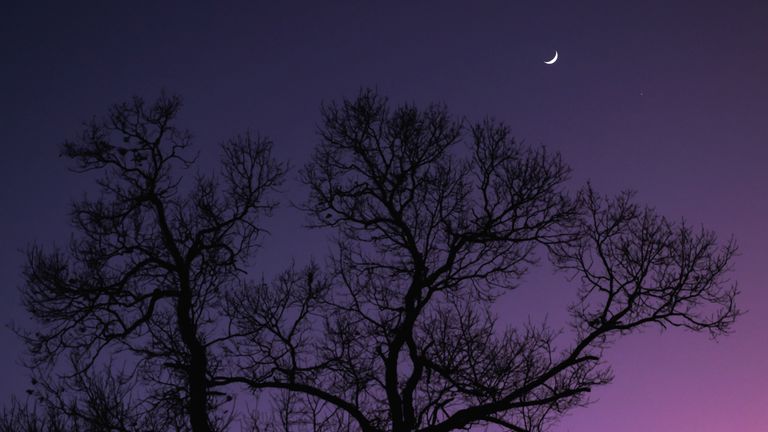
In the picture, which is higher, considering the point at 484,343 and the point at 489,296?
the point at 489,296

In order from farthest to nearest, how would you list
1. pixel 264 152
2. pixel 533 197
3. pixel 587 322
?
pixel 264 152 < pixel 533 197 < pixel 587 322

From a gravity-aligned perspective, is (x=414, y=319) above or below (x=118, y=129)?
below

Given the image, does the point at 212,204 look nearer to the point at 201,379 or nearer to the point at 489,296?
the point at 201,379

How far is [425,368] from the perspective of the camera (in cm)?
1531

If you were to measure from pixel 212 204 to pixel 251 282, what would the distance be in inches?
82.2

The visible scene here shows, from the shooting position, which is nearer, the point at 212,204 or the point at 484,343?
the point at 484,343

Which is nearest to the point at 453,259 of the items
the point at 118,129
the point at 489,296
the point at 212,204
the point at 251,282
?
the point at 489,296

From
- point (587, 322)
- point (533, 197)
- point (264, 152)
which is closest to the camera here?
point (587, 322)

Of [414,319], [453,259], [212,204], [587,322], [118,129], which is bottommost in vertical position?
[587,322]

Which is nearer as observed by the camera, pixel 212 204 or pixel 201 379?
pixel 201 379

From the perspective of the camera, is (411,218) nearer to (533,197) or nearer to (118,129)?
(533,197)

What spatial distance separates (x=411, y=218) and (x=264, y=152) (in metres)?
3.75

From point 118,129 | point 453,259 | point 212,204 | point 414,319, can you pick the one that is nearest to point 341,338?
point 414,319

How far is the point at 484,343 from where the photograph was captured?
14.6 m
